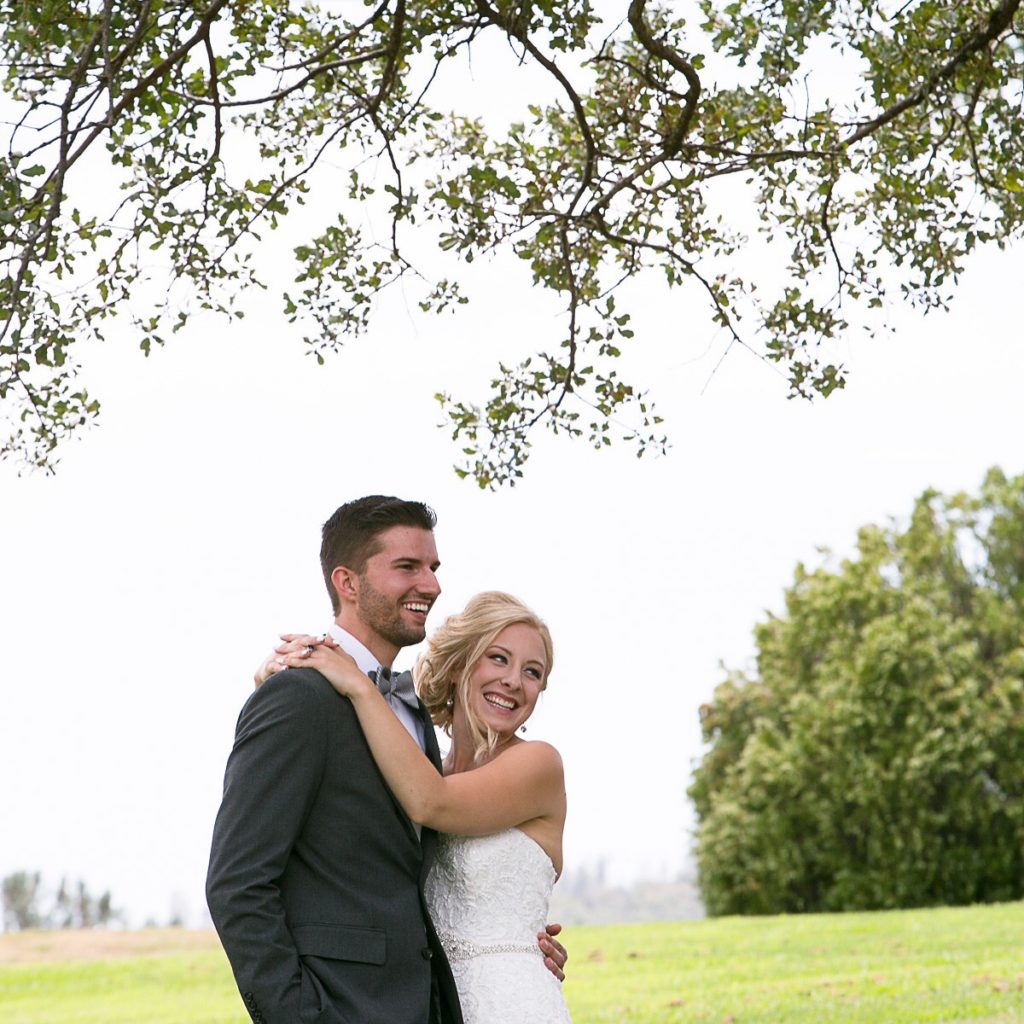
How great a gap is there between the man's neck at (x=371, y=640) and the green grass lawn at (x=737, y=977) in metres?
9.22

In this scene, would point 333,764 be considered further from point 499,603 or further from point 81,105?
point 81,105

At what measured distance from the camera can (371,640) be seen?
15.5ft

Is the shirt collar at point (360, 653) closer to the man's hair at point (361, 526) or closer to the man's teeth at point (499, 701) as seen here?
the man's hair at point (361, 526)

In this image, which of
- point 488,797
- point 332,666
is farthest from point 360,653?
point 488,797

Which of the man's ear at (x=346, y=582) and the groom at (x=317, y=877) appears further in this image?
the man's ear at (x=346, y=582)

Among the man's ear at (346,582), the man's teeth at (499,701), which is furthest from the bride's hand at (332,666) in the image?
the man's teeth at (499,701)

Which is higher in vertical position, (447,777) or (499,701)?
(499,701)

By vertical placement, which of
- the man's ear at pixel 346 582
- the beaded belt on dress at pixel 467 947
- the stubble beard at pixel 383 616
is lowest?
the beaded belt on dress at pixel 467 947

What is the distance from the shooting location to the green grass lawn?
44.2ft

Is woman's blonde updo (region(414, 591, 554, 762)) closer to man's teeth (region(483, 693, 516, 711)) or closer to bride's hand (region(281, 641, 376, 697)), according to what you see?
man's teeth (region(483, 693, 516, 711))

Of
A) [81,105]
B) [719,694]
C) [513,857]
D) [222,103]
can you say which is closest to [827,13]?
[222,103]

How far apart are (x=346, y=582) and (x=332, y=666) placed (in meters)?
0.43

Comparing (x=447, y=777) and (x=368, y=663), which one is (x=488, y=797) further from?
(x=368, y=663)

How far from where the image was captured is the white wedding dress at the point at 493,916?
497 cm
